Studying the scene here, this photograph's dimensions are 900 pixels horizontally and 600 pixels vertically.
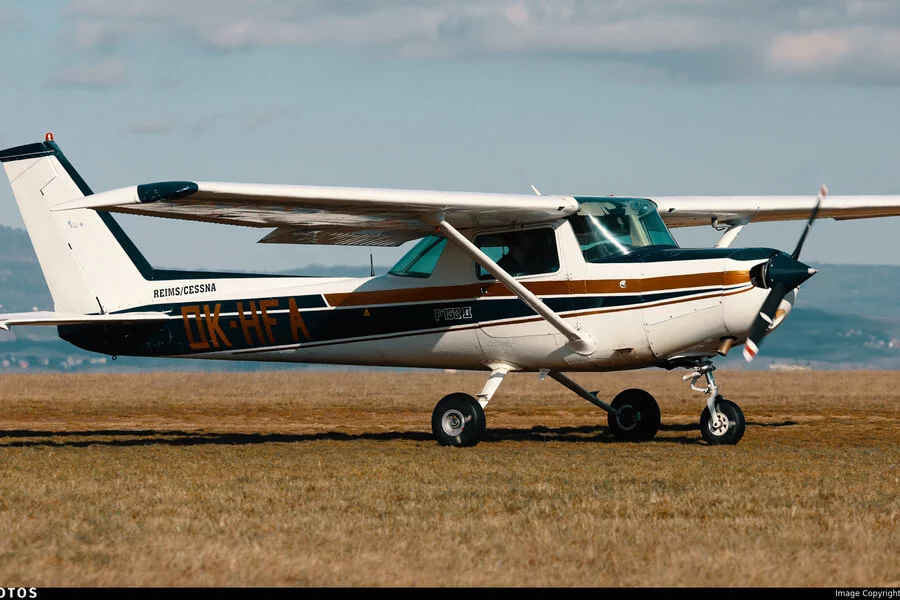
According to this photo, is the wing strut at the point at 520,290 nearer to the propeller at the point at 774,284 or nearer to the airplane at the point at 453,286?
the airplane at the point at 453,286

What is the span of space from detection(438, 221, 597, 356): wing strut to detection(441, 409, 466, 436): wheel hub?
1674mm

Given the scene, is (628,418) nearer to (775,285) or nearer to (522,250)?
(522,250)

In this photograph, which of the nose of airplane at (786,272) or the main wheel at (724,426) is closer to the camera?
the nose of airplane at (786,272)

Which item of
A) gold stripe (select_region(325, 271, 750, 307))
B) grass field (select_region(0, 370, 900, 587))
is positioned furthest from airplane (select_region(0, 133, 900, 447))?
grass field (select_region(0, 370, 900, 587))

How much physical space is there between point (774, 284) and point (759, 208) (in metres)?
4.31

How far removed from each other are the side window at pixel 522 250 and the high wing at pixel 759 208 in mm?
2392

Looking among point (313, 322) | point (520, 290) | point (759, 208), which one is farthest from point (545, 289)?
point (759, 208)

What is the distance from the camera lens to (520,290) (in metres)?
15.1

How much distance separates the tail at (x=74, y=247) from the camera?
17953mm

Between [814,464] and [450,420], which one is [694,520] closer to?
[814,464]

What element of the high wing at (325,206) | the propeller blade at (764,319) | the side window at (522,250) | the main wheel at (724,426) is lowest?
the main wheel at (724,426)

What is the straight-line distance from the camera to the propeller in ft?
45.5

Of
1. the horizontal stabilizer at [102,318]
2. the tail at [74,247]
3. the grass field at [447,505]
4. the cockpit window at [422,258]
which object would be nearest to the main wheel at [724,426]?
the grass field at [447,505]

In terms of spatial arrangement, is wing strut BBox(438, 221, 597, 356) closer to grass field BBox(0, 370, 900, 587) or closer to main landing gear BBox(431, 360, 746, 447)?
main landing gear BBox(431, 360, 746, 447)
